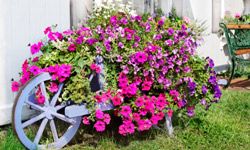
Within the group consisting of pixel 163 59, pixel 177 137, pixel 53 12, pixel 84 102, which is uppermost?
pixel 53 12

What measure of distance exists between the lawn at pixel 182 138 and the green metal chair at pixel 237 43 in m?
1.94

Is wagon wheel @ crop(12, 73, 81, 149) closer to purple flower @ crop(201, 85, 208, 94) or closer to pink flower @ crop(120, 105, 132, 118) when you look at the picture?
pink flower @ crop(120, 105, 132, 118)

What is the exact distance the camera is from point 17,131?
115 inches

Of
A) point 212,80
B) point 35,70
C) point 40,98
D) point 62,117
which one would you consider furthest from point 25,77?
point 212,80

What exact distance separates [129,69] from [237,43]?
3449mm

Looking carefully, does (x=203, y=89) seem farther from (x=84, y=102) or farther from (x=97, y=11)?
(x=97, y=11)

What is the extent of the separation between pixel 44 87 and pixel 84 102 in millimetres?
298

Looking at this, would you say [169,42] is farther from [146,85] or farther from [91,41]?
[91,41]

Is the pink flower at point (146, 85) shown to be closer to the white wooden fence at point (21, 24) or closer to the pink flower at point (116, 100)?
the pink flower at point (116, 100)

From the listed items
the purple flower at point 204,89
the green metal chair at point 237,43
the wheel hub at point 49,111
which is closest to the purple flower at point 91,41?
the wheel hub at point 49,111

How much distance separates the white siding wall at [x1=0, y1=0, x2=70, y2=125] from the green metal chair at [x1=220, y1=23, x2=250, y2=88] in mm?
2972

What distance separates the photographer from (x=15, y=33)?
3.45m

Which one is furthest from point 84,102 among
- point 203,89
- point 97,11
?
point 97,11

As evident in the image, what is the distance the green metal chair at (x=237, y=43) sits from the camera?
228 inches
